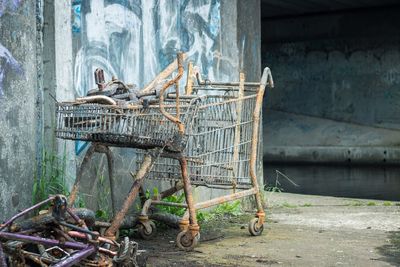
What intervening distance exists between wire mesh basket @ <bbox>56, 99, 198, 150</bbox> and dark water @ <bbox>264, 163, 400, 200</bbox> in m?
9.92

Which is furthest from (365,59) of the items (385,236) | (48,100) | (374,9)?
(48,100)

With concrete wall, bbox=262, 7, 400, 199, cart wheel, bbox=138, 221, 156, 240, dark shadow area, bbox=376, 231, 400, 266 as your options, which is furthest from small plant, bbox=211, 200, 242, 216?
concrete wall, bbox=262, 7, 400, 199

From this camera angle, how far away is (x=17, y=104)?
17.3 ft

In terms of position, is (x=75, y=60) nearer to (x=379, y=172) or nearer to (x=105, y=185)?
(x=105, y=185)

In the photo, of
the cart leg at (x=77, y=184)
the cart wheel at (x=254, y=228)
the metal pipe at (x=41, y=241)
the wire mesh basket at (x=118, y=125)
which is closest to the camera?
the metal pipe at (x=41, y=241)

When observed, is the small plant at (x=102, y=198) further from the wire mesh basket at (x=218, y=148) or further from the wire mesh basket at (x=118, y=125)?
the wire mesh basket at (x=118, y=125)

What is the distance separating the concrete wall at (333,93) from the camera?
66.3 ft

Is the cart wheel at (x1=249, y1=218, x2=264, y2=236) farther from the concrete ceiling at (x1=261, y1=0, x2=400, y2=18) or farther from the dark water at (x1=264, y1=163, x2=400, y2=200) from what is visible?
the concrete ceiling at (x1=261, y1=0, x2=400, y2=18)

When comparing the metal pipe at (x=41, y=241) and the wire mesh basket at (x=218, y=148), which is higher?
the wire mesh basket at (x=218, y=148)

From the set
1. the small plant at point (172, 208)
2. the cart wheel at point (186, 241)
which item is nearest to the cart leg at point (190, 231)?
the cart wheel at point (186, 241)

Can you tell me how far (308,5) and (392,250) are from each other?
1687 cm

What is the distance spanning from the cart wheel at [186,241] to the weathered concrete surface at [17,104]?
1.16m

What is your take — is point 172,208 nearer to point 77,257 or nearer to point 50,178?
point 50,178

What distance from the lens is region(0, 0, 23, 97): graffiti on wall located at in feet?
16.8
